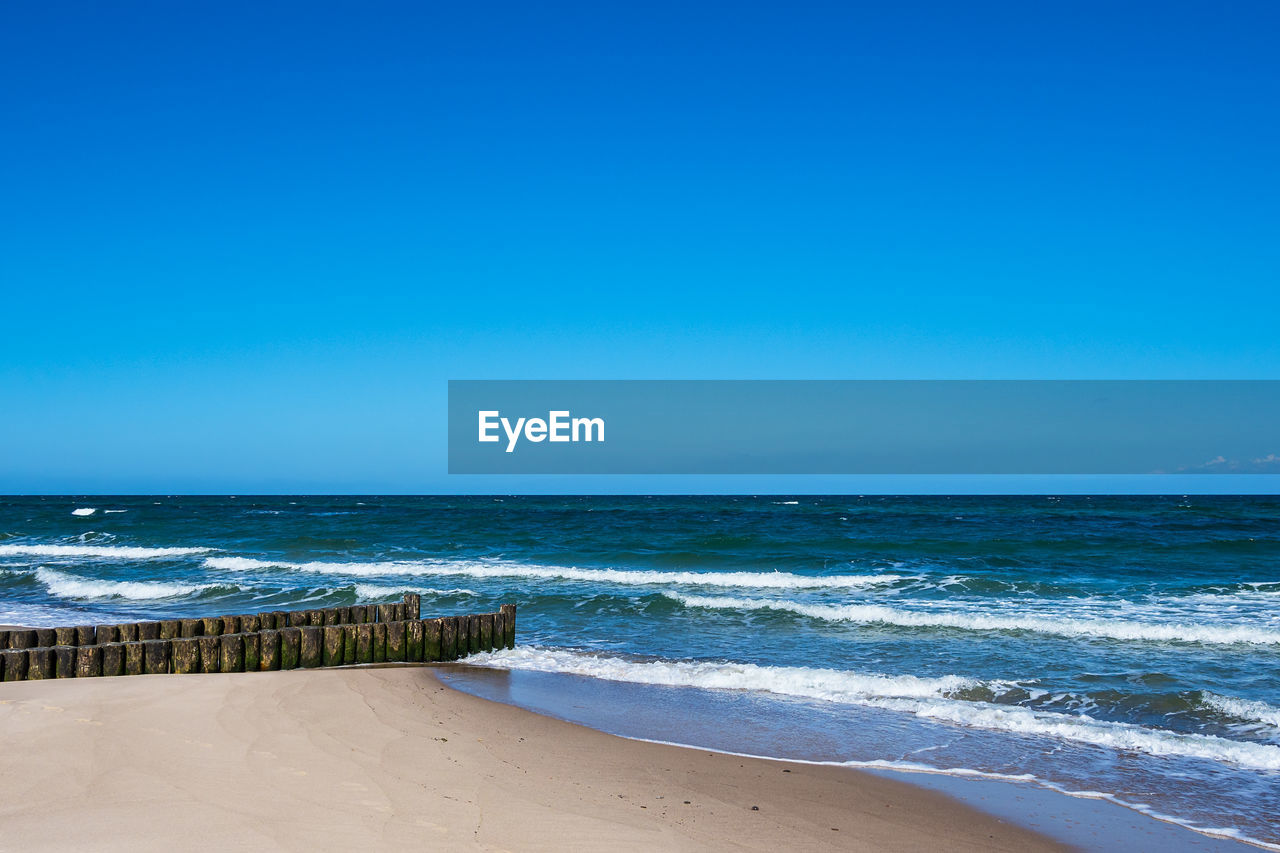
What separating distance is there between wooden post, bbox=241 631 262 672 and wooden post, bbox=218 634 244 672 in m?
0.05

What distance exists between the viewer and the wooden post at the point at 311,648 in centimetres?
1242

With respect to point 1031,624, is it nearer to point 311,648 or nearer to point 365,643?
point 365,643

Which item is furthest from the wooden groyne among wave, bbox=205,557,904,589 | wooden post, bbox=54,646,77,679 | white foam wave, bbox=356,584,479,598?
wave, bbox=205,557,904,589

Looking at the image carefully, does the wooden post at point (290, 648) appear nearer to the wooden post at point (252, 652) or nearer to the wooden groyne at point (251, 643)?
the wooden groyne at point (251, 643)

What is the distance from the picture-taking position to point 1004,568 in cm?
2717

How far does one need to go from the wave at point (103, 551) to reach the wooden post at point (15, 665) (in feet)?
76.3

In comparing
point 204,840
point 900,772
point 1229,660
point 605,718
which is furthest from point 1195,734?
point 204,840

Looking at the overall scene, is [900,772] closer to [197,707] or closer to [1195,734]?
[1195,734]

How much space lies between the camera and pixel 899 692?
37.5 ft

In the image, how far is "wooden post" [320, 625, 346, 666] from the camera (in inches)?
499

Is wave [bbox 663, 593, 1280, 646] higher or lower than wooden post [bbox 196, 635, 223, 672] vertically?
lower

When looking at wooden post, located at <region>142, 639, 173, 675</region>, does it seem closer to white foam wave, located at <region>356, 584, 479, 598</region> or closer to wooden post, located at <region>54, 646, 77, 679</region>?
wooden post, located at <region>54, 646, 77, 679</region>

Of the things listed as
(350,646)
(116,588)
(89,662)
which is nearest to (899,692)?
(350,646)

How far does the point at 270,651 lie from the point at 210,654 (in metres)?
0.81
